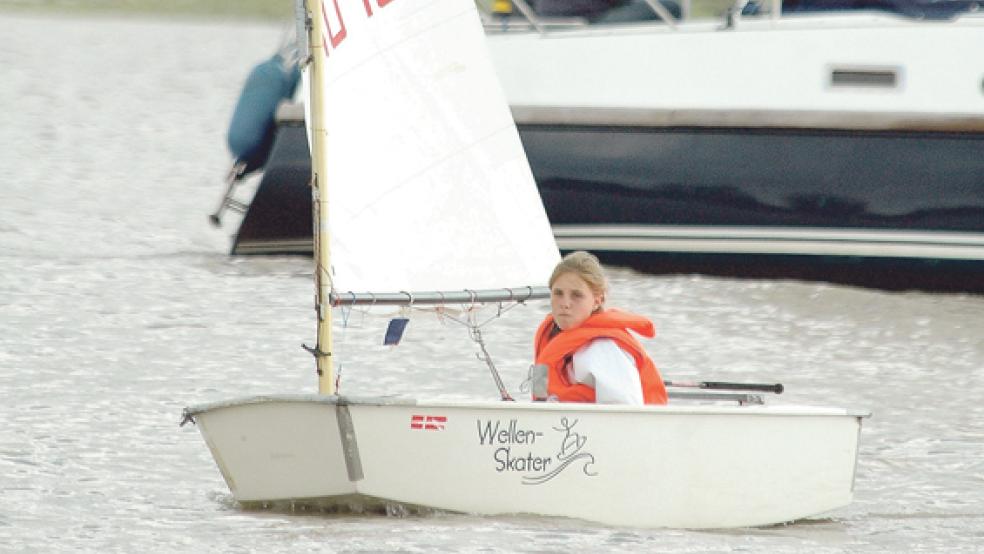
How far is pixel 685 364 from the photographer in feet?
36.9

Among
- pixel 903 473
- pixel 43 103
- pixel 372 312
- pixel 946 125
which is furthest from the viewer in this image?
pixel 43 103

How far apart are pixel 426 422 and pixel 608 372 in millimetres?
673

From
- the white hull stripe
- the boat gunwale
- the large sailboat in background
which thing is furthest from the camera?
the white hull stripe

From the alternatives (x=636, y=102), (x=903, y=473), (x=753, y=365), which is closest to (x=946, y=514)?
(x=903, y=473)

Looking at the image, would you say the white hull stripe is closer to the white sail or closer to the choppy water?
the choppy water

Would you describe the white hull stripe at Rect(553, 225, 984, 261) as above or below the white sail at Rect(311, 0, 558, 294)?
above

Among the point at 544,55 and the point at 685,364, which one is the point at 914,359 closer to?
the point at 685,364

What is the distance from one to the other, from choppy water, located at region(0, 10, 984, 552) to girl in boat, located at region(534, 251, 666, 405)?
47 cm

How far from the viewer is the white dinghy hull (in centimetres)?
703

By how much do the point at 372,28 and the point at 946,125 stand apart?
5.62 metres

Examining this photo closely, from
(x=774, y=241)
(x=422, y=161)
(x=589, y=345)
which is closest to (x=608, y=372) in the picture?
(x=589, y=345)

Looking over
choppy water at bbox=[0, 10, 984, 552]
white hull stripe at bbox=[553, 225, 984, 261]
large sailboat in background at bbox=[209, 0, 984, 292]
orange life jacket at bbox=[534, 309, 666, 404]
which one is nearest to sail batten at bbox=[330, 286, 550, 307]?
orange life jacket at bbox=[534, 309, 666, 404]

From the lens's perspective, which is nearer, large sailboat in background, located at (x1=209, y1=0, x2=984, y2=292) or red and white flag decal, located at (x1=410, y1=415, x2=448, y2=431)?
red and white flag decal, located at (x1=410, y1=415, x2=448, y2=431)

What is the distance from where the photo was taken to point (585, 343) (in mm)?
7344
